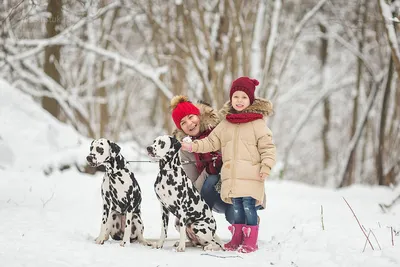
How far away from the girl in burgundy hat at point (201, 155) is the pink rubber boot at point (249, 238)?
0.40m

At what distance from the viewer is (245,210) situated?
4426mm

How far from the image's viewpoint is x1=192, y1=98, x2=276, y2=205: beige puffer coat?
433 centimetres

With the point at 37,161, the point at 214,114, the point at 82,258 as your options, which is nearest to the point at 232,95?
the point at 214,114

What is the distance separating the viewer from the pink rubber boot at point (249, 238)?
433 cm

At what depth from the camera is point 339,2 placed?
575 inches

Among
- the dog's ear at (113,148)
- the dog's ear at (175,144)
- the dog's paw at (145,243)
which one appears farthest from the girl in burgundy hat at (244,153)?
the dog's paw at (145,243)

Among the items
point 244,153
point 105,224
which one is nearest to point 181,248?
point 105,224

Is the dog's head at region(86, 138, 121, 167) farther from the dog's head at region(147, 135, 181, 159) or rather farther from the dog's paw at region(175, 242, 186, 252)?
the dog's paw at region(175, 242, 186, 252)

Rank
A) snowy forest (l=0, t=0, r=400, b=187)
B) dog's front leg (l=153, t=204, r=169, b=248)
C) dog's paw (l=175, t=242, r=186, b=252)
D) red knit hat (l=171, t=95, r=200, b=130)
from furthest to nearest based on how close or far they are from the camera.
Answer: snowy forest (l=0, t=0, r=400, b=187) < red knit hat (l=171, t=95, r=200, b=130) < dog's front leg (l=153, t=204, r=169, b=248) < dog's paw (l=175, t=242, r=186, b=252)

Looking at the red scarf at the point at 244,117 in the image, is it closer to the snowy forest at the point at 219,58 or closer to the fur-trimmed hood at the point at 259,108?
the fur-trimmed hood at the point at 259,108

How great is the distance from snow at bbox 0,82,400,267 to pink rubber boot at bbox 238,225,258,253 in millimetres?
86

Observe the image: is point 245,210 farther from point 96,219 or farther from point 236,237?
point 96,219

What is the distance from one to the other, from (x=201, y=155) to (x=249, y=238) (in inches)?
39.4

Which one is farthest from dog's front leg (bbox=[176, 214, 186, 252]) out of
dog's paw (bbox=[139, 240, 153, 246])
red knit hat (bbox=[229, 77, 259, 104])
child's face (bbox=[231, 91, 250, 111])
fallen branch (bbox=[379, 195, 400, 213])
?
fallen branch (bbox=[379, 195, 400, 213])
